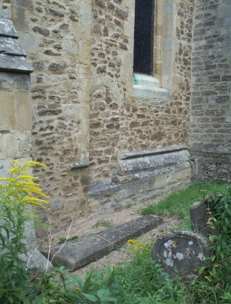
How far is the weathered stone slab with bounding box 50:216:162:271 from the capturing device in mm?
3762

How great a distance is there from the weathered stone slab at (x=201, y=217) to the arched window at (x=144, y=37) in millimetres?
4200

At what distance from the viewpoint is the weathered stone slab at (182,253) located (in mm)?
2896

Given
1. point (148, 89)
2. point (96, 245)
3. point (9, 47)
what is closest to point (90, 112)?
point (148, 89)

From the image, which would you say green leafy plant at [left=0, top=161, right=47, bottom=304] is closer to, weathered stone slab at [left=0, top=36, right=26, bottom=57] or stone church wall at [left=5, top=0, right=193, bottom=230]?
weathered stone slab at [left=0, top=36, right=26, bottom=57]

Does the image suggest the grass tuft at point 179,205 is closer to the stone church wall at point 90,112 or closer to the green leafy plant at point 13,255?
the stone church wall at point 90,112

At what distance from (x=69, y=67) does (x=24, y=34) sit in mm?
857

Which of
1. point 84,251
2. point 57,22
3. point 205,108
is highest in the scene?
point 57,22

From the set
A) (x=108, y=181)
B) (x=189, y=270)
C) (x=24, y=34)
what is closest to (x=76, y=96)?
(x=24, y=34)

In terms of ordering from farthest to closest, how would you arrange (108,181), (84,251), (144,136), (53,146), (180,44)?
(180,44) → (144,136) → (108,181) → (53,146) → (84,251)

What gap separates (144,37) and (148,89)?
1.27m

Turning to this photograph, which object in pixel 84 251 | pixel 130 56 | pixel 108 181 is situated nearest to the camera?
pixel 84 251

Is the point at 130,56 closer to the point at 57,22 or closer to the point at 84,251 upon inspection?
the point at 57,22

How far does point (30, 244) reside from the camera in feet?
9.91

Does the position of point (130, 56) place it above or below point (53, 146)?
above
